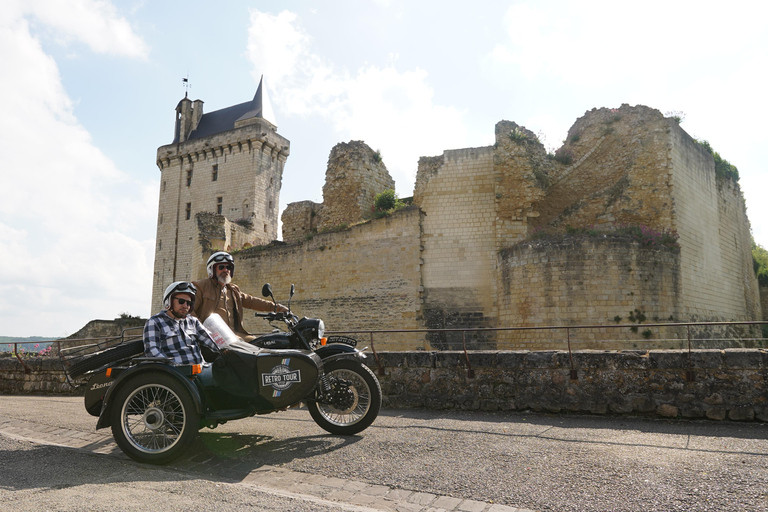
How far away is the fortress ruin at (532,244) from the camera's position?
13.4 meters

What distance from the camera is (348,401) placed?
4.98 metres

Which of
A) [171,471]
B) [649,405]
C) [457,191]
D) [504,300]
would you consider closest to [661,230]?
[504,300]

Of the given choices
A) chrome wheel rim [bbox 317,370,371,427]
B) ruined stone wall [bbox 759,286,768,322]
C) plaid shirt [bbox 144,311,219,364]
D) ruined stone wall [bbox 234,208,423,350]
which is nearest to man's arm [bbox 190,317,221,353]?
plaid shirt [bbox 144,311,219,364]

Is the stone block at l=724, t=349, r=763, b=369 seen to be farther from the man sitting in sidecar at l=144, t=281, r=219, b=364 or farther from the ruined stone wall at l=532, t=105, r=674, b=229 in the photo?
the ruined stone wall at l=532, t=105, r=674, b=229

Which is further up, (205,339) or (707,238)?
(707,238)

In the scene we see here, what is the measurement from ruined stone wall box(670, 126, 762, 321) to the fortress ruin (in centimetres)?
8

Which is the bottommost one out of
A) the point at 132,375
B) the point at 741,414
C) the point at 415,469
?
the point at 415,469

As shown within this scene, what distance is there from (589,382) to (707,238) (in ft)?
44.3

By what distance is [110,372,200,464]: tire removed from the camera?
4.04 metres

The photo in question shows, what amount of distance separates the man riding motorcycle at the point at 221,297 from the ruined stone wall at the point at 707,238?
41.6 feet

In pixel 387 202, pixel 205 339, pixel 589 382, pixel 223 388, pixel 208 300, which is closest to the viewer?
pixel 223 388

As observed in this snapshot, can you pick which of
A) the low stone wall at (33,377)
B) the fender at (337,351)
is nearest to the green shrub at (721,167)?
the fender at (337,351)

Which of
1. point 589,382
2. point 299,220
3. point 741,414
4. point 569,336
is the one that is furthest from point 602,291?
point 299,220

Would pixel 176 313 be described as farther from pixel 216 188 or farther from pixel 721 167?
pixel 216 188
